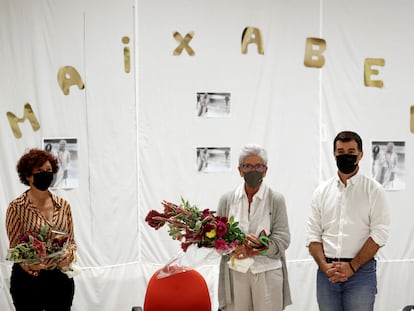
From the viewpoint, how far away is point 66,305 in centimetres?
325

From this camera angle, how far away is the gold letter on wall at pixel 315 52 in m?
4.48

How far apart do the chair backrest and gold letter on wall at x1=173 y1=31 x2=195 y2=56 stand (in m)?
2.40

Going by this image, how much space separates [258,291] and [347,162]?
0.96 meters

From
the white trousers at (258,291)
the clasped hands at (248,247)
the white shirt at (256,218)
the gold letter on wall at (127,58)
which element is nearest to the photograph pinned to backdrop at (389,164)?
the white shirt at (256,218)

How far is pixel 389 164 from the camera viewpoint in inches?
181

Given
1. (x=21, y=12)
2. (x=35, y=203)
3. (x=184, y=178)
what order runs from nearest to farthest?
(x=35, y=203) < (x=21, y=12) < (x=184, y=178)

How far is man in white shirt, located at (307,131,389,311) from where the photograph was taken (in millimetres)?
3109

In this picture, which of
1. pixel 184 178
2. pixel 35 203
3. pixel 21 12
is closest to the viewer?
pixel 35 203

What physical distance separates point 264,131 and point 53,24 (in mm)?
1917

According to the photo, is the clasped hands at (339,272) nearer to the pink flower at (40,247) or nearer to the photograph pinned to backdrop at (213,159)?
the photograph pinned to backdrop at (213,159)

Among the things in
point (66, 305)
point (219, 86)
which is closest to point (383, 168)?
point (219, 86)

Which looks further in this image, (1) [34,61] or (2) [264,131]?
(2) [264,131]

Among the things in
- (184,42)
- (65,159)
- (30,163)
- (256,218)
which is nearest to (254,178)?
(256,218)

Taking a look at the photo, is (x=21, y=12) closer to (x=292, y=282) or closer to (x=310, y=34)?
(x=310, y=34)
